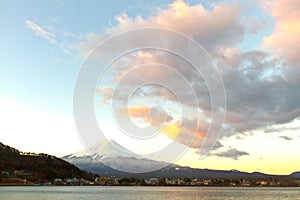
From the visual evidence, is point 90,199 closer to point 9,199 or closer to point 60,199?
point 60,199

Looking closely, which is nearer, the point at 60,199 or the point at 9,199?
the point at 9,199

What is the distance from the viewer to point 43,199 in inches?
4653

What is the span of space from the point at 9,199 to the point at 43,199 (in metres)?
10.3

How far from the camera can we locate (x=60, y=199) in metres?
121

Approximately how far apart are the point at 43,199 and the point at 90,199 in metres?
14.6

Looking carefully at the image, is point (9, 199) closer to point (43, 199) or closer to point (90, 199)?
point (43, 199)

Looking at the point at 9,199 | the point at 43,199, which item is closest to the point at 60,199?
the point at 43,199

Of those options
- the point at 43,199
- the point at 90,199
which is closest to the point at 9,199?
the point at 43,199

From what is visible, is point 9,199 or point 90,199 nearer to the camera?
point 9,199

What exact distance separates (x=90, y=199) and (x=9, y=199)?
24.5 metres

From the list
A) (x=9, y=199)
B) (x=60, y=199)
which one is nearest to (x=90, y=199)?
(x=60, y=199)

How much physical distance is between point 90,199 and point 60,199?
31.1 feet

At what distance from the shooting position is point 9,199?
113m
